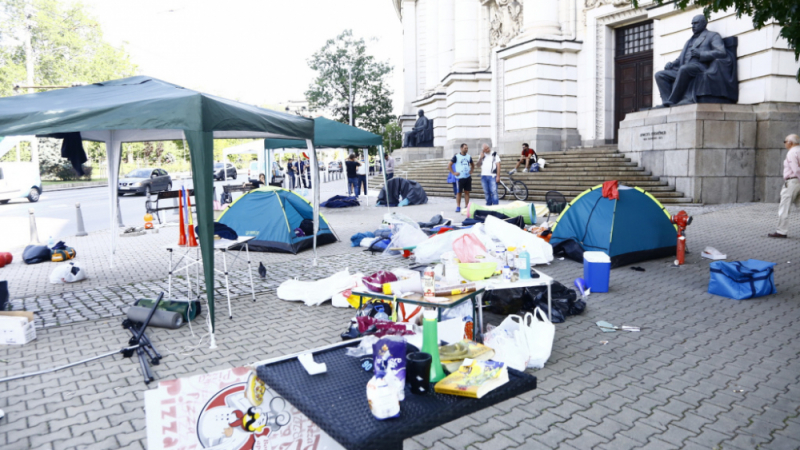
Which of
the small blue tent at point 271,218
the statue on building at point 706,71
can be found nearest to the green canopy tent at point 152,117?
the small blue tent at point 271,218

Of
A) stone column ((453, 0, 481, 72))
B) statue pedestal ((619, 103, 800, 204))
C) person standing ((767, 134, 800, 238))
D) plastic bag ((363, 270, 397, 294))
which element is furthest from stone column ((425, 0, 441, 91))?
plastic bag ((363, 270, 397, 294))

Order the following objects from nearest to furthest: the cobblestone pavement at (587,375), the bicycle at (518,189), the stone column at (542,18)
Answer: the cobblestone pavement at (587,375)
the bicycle at (518,189)
the stone column at (542,18)

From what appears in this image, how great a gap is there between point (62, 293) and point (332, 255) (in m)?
4.21

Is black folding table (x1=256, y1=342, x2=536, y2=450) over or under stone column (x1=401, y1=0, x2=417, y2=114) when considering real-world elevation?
under

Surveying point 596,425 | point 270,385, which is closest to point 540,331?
point 596,425

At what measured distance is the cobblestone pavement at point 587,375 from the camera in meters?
3.48

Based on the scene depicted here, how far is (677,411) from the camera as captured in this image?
3.73 metres

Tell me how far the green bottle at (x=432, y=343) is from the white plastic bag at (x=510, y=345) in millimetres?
1767

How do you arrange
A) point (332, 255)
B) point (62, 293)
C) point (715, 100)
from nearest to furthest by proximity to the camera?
point (62, 293) < point (332, 255) < point (715, 100)

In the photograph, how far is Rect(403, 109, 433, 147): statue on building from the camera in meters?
32.8

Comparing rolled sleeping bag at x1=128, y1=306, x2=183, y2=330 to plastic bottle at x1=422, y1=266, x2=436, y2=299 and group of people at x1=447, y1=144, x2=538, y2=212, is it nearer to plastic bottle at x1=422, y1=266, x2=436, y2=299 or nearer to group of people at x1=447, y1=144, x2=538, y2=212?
plastic bottle at x1=422, y1=266, x2=436, y2=299

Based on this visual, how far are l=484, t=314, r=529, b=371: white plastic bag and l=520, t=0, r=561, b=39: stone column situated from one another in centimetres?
1961

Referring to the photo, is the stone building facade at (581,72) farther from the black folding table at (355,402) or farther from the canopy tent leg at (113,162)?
the black folding table at (355,402)

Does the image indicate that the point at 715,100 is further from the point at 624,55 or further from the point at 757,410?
the point at 757,410
